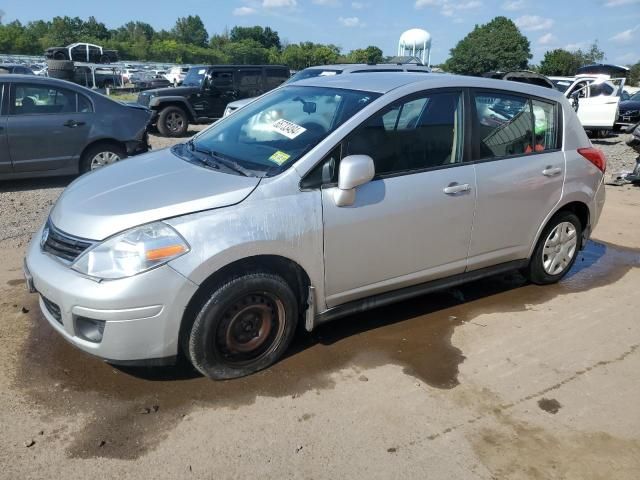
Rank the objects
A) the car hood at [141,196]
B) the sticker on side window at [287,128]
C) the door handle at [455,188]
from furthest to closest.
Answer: the door handle at [455,188] → the sticker on side window at [287,128] → the car hood at [141,196]

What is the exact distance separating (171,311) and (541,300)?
3227mm

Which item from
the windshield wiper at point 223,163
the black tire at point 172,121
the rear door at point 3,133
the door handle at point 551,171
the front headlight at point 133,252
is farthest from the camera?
the black tire at point 172,121

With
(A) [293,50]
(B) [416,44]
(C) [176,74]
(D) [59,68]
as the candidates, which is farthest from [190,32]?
(D) [59,68]

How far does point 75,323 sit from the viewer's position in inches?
117

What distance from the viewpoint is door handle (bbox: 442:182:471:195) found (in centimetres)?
382

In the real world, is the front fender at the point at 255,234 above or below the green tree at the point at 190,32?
below

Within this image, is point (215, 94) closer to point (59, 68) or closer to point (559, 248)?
point (59, 68)

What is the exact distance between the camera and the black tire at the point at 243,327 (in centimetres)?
308

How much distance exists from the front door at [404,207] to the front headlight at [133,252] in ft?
3.04

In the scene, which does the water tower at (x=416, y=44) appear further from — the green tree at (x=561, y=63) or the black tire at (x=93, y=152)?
the black tire at (x=93, y=152)

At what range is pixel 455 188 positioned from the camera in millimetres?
3859

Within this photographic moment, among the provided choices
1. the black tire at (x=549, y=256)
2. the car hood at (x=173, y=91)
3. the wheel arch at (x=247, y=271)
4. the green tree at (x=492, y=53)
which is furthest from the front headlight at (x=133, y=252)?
the green tree at (x=492, y=53)

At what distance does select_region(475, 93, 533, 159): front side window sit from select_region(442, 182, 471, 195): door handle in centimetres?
33

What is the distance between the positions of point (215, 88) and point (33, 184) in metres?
8.34
